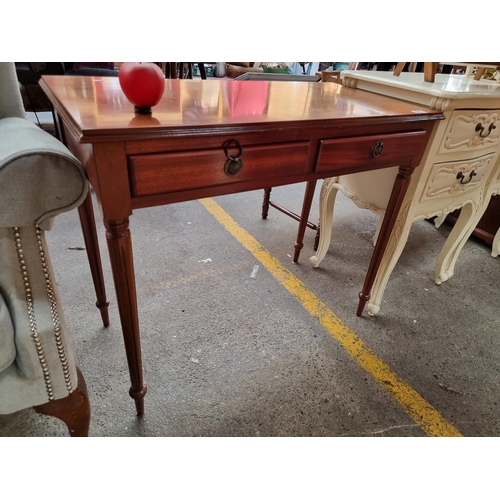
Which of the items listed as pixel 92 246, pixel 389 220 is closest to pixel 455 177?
pixel 389 220

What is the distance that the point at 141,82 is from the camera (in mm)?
748

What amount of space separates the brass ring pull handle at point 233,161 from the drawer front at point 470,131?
86 cm

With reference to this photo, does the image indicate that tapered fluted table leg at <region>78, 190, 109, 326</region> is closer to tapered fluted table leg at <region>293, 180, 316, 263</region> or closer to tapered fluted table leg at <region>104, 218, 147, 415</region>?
tapered fluted table leg at <region>104, 218, 147, 415</region>

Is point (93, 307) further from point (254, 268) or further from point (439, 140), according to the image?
point (439, 140)

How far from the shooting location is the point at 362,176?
5.31 ft

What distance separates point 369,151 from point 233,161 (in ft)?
1.59

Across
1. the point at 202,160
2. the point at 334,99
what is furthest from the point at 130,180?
the point at 334,99

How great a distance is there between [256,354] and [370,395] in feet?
1.52

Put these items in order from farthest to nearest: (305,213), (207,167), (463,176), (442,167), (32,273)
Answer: (305,213) → (463,176) → (442,167) → (207,167) → (32,273)

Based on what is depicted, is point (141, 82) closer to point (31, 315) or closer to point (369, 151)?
point (31, 315)

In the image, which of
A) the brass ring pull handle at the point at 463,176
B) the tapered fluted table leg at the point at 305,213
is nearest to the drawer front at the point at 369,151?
the brass ring pull handle at the point at 463,176

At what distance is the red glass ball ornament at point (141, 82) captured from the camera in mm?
736

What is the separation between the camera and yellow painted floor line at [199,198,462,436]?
1.26 metres

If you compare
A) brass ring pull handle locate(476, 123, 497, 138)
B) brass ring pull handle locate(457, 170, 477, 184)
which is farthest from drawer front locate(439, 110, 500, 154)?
brass ring pull handle locate(457, 170, 477, 184)
